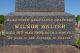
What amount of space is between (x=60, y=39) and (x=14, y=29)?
144 centimetres

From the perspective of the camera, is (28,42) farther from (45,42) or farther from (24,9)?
(24,9)

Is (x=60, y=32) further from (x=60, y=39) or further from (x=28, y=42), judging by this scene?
(x=28, y=42)

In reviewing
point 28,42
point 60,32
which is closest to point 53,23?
point 60,32

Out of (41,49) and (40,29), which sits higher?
(40,29)

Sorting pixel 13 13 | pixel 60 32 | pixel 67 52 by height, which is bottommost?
pixel 67 52

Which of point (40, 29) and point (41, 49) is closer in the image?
point (41, 49)

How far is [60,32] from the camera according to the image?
8656 mm

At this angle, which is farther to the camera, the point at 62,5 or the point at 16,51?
the point at 62,5

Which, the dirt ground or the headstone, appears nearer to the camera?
the dirt ground

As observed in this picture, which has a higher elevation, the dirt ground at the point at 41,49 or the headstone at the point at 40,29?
the headstone at the point at 40,29

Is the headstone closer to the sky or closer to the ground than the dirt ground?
closer to the sky

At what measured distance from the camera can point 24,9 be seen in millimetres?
8977

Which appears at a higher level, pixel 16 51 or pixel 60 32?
pixel 60 32

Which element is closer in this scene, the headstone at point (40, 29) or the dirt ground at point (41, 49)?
the dirt ground at point (41, 49)
